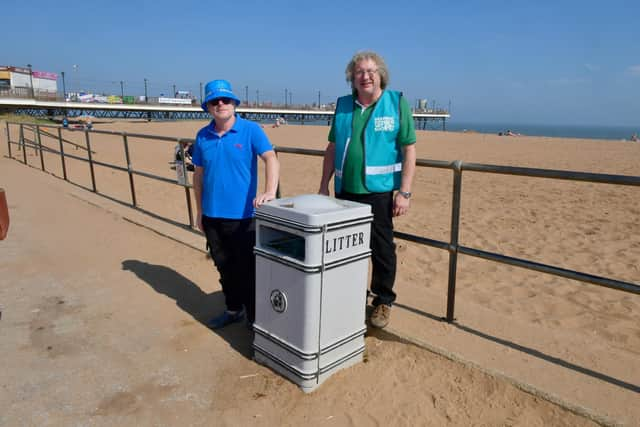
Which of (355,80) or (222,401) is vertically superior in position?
(355,80)

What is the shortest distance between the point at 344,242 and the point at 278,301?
0.46 meters

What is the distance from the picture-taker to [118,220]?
5.83m

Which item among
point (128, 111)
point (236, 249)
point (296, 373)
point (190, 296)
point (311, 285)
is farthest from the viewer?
point (128, 111)

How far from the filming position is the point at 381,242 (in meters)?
2.74

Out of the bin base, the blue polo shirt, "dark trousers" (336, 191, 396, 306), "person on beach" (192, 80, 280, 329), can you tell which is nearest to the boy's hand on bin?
"person on beach" (192, 80, 280, 329)

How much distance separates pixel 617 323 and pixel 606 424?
2116 mm

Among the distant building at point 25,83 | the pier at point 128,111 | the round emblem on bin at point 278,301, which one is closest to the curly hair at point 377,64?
the round emblem on bin at point 278,301

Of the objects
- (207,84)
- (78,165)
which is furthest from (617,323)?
(78,165)

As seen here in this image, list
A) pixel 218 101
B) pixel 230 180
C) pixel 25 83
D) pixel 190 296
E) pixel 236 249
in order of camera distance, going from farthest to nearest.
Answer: pixel 25 83 < pixel 190 296 < pixel 236 249 < pixel 230 180 < pixel 218 101

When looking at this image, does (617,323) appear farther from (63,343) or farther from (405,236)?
(63,343)

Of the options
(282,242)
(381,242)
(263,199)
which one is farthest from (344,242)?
(263,199)

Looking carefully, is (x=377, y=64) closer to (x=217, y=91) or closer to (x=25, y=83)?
(x=217, y=91)

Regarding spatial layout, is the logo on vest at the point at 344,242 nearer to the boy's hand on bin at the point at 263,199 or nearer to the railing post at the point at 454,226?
the boy's hand on bin at the point at 263,199

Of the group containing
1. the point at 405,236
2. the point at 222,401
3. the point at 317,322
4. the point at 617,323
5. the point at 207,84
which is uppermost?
the point at 207,84
